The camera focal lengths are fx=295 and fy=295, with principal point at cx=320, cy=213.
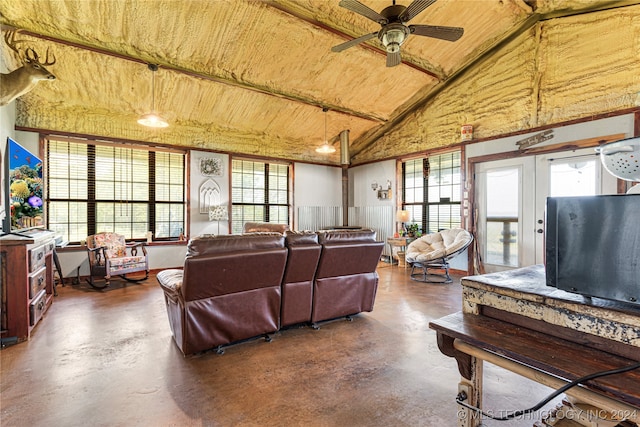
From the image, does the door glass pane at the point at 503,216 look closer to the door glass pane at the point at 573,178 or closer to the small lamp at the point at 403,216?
the door glass pane at the point at 573,178

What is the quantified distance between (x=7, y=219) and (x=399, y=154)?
674cm

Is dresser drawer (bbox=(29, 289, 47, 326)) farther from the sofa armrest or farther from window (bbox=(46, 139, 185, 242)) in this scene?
window (bbox=(46, 139, 185, 242))

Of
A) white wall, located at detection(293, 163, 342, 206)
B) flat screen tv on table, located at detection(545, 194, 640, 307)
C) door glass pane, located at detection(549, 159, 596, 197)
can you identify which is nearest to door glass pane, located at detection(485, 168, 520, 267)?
door glass pane, located at detection(549, 159, 596, 197)

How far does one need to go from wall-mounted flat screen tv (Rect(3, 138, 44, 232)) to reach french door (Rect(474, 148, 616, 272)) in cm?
694

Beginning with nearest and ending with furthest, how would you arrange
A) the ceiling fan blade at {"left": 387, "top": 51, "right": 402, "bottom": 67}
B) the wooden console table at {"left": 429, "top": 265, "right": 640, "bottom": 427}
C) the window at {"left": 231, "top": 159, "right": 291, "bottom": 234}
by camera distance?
the wooden console table at {"left": 429, "top": 265, "right": 640, "bottom": 427}
the ceiling fan blade at {"left": 387, "top": 51, "right": 402, "bottom": 67}
the window at {"left": 231, "top": 159, "right": 291, "bottom": 234}

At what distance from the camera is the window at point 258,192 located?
6964 millimetres

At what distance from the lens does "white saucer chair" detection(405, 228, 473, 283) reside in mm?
5129

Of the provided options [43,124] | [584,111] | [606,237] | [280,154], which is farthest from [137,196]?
[584,111]

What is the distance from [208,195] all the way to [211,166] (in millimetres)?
639

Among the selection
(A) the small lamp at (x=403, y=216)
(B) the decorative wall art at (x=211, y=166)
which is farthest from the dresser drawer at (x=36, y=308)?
(A) the small lamp at (x=403, y=216)

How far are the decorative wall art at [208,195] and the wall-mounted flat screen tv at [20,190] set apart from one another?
261 centimetres

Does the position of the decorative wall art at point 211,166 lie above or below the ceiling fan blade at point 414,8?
below

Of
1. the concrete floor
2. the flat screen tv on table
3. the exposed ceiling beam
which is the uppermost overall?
the exposed ceiling beam

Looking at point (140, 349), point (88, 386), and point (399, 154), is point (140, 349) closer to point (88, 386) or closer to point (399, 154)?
point (88, 386)
